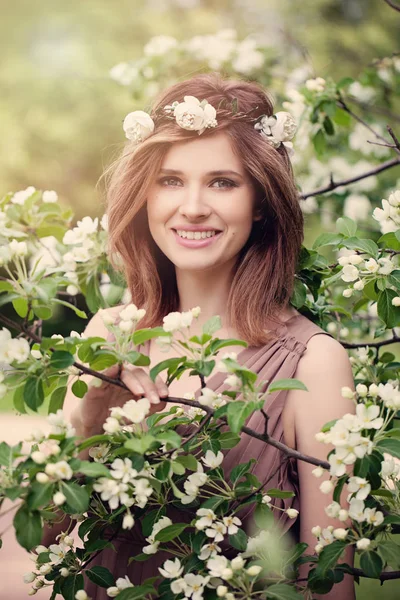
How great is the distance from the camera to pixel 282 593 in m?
1.65

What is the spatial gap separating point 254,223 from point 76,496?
111 centimetres

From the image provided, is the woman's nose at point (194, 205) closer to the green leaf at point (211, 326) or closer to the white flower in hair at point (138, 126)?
the white flower in hair at point (138, 126)

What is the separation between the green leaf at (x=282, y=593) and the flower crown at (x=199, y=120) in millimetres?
1150

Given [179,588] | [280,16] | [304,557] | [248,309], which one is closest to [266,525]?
[304,557]

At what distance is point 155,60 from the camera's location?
456 centimetres

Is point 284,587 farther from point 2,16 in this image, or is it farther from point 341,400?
point 2,16

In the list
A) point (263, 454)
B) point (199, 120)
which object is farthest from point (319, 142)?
point (263, 454)

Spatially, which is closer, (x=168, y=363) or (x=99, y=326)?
(x=168, y=363)

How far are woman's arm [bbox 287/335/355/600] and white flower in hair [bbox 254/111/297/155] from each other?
2.00 feet

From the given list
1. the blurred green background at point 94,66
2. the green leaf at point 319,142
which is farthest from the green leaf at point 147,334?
the blurred green background at point 94,66

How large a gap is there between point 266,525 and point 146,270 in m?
0.94

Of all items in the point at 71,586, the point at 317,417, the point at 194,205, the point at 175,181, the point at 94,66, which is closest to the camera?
the point at 71,586

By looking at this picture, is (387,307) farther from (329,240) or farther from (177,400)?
(177,400)

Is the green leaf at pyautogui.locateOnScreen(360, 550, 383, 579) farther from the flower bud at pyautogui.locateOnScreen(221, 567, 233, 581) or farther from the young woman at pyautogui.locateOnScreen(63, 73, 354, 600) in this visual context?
the young woman at pyautogui.locateOnScreen(63, 73, 354, 600)
